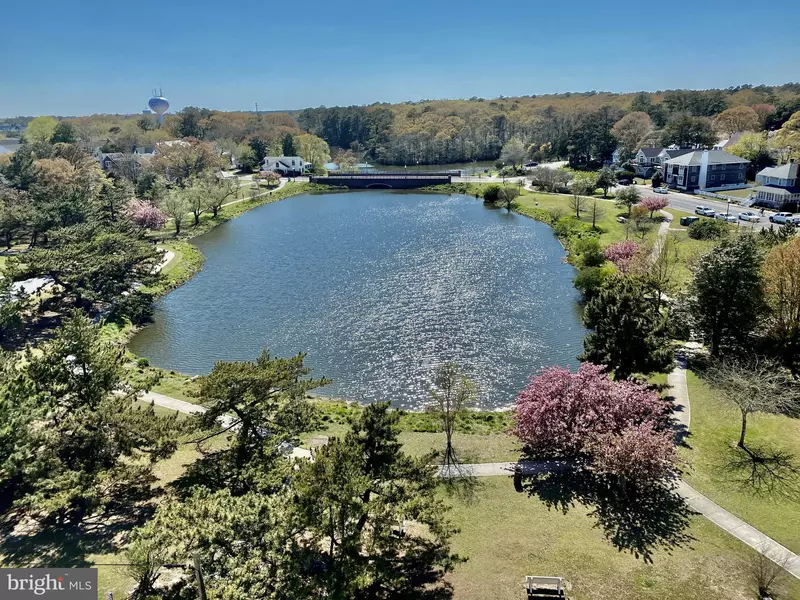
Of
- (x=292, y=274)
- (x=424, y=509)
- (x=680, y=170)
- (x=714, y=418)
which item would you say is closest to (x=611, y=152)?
(x=680, y=170)

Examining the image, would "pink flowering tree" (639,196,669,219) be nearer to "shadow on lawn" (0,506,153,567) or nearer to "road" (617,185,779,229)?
"road" (617,185,779,229)

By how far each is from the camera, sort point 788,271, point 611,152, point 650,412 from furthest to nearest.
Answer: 1. point 611,152
2. point 788,271
3. point 650,412

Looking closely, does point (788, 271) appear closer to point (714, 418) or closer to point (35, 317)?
point (714, 418)

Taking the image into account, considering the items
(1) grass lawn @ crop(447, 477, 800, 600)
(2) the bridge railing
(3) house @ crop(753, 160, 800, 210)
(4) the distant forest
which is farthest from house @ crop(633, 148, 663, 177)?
(1) grass lawn @ crop(447, 477, 800, 600)

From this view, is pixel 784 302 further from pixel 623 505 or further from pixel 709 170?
pixel 709 170

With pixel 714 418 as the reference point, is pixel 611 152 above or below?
above

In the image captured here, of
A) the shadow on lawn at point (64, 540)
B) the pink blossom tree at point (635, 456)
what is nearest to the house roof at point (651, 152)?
the pink blossom tree at point (635, 456)
